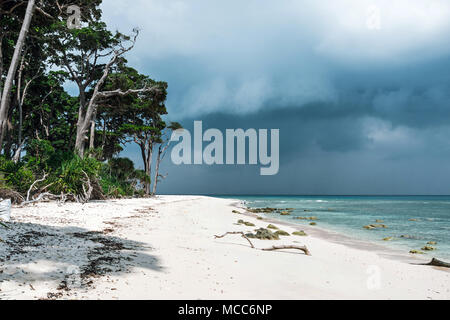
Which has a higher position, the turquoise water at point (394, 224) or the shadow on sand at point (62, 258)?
the shadow on sand at point (62, 258)

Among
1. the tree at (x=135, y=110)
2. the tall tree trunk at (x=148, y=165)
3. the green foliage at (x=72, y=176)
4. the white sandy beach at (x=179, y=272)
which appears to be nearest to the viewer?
the white sandy beach at (x=179, y=272)

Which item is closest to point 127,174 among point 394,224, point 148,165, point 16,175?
point 148,165

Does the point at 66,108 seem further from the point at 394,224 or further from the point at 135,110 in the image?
the point at 394,224

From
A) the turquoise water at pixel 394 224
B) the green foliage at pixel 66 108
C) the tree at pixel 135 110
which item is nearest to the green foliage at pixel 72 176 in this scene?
the green foliage at pixel 66 108

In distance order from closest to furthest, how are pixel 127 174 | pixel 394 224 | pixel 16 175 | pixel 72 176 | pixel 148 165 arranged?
pixel 16 175
pixel 72 176
pixel 394 224
pixel 127 174
pixel 148 165

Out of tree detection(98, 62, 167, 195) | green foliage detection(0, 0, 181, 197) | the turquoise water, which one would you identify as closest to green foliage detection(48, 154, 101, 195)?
green foliage detection(0, 0, 181, 197)

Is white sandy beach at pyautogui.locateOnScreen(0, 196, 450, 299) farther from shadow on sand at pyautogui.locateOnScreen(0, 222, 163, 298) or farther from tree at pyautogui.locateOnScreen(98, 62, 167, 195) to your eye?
tree at pyautogui.locateOnScreen(98, 62, 167, 195)

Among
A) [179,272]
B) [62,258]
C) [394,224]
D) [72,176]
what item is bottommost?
[394,224]

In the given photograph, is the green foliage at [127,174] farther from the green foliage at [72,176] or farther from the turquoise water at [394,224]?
the turquoise water at [394,224]

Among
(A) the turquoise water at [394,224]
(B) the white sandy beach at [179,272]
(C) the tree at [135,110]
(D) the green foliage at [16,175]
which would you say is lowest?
(A) the turquoise water at [394,224]

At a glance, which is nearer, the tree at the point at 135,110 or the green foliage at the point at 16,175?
the green foliage at the point at 16,175

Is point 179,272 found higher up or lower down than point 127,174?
lower down
